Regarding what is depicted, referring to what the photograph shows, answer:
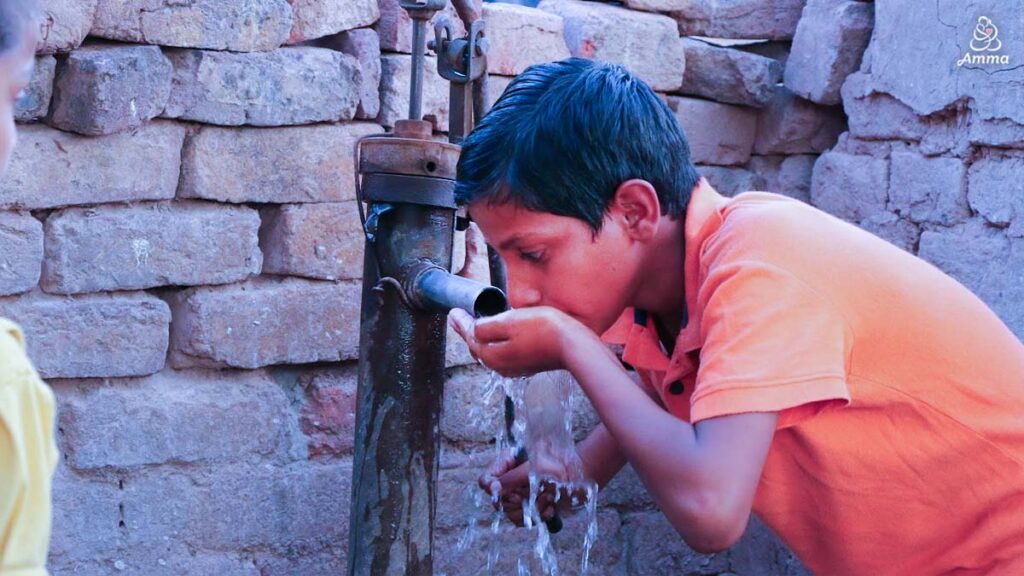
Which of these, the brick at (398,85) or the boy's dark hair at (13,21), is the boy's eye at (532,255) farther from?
the brick at (398,85)

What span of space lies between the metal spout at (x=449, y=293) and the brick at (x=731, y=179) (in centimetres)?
160

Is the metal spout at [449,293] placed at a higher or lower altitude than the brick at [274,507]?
higher

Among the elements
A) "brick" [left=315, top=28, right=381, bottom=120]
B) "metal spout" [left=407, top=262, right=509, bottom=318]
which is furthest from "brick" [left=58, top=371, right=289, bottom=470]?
"metal spout" [left=407, top=262, right=509, bottom=318]

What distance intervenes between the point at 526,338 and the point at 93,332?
3.96 feet

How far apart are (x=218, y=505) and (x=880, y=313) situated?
1657mm

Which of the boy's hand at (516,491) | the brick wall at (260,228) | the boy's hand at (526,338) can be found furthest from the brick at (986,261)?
the boy's hand at (526,338)

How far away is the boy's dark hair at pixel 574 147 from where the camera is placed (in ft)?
5.75

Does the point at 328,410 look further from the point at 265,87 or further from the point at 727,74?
the point at 727,74

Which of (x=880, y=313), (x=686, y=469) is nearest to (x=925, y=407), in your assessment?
(x=880, y=313)

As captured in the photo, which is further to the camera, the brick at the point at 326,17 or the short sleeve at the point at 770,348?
the brick at the point at 326,17

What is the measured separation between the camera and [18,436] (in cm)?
116

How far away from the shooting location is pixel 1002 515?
1.75 meters

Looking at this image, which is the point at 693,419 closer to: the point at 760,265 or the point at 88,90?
the point at 760,265

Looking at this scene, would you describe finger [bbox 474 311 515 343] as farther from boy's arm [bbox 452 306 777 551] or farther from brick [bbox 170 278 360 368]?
brick [bbox 170 278 360 368]
